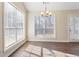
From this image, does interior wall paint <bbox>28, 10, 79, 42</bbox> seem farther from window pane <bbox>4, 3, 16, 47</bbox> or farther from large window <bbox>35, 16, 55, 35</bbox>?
window pane <bbox>4, 3, 16, 47</bbox>

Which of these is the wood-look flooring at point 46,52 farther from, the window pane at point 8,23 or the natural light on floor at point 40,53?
the window pane at point 8,23

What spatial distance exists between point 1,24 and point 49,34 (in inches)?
190

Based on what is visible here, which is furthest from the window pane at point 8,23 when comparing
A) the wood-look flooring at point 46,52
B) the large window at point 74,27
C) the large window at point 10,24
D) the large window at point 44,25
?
the large window at point 74,27

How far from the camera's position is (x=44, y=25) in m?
7.60

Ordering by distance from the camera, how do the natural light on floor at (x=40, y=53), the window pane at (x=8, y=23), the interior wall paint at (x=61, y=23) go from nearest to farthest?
1. the window pane at (x=8, y=23)
2. the natural light on floor at (x=40, y=53)
3. the interior wall paint at (x=61, y=23)

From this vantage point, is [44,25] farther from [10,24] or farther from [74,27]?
[10,24]

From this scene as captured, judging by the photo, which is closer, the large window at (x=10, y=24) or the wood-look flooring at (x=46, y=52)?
the large window at (x=10, y=24)

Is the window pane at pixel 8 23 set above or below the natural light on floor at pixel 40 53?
above

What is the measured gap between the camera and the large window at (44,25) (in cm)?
751

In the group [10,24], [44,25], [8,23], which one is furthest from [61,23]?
[8,23]

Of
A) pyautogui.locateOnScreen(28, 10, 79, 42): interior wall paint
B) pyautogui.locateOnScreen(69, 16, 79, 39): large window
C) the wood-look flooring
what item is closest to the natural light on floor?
the wood-look flooring

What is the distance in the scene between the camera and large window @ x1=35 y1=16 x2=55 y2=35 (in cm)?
751

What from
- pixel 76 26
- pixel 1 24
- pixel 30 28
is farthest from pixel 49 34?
pixel 1 24

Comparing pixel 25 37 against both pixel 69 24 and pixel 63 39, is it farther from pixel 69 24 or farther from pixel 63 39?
pixel 69 24
